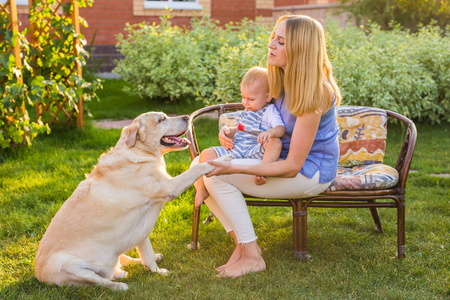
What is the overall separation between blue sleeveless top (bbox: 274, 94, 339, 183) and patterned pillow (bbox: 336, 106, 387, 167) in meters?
0.70

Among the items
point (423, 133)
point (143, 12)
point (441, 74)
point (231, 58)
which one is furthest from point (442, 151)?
point (143, 12)

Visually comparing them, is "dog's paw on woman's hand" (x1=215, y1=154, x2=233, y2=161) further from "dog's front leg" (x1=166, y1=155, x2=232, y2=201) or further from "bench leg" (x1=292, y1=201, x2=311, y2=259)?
"bench leg" (x1=292, y1=201, x2=311, y2=259)

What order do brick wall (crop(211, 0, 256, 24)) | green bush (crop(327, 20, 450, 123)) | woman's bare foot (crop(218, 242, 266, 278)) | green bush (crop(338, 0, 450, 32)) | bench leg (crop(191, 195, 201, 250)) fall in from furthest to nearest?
brick wall (crop(211, 0, 256, 24)) < green bush (crop(338, 0, 450, 32)) < green bush (crop(327, 20, 450, 123)) < bench leg (crop(191, 195, 201, 250)) < woman's bare foot (crop(218, 242, 266, 278))

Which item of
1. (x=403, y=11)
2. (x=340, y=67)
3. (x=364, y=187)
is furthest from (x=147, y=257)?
(x=403, y=11)

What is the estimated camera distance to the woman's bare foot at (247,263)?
129 inches

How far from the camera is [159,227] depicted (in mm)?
4188

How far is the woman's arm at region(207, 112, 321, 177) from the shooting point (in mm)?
3080

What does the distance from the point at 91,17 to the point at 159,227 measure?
31.3ft

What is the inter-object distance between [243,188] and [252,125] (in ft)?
1.39

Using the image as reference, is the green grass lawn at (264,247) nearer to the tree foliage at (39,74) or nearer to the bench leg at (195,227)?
the bench leg at (195,227)

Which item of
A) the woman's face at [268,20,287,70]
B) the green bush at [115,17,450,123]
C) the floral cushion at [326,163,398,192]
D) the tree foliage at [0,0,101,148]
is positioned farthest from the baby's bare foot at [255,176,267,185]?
the green bush at [115,17,450,123]

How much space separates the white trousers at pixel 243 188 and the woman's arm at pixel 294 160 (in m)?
0.11

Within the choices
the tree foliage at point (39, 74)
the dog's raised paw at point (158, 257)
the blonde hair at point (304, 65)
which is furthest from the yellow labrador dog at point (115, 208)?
the tree foliage at point (39, 74)

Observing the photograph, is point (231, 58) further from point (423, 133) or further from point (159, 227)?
point (159, 227)
